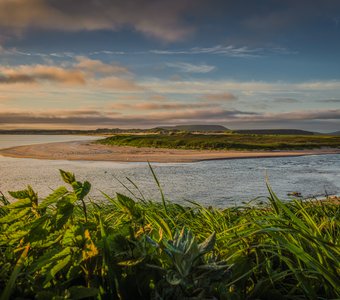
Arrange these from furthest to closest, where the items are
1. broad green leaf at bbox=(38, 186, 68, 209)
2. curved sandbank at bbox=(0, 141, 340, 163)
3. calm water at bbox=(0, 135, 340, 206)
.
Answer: curved sandbank at bbox=(0, 141, 340, 163) < calm water at bbox=(0, 135, 340, 206) < broad green leaf at bbox=(38, 186, 68, 209)

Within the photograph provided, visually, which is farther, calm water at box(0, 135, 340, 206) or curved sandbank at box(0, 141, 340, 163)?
curved sandbank at box(0, 141, 340, 163)

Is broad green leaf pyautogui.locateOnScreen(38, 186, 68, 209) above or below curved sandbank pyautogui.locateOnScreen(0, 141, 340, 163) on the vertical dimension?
above

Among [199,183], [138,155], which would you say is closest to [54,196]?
[199,183]

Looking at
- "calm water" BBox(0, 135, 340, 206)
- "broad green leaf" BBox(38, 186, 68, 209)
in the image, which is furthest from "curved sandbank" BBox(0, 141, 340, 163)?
"broad green leaf" BBox(38, 186, 68, 209)

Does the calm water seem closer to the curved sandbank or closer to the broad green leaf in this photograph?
the curved sandbank

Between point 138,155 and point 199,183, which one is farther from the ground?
point 199,183

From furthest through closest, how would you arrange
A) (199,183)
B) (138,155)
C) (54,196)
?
1. (138,155)
2. (199,183)
3. (54,196)

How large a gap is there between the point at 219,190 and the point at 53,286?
1213 cm

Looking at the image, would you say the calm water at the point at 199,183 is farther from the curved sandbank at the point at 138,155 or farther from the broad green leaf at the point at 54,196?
the broad green leaf at the point at 54,196

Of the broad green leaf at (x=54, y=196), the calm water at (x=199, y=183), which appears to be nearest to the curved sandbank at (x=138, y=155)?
the calm water at (x=199, y=183)

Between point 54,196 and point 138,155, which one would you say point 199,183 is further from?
point 138,155

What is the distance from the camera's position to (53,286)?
1.20 metres

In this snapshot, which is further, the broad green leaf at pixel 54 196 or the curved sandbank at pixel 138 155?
the curved sandbank at pixel 138 155

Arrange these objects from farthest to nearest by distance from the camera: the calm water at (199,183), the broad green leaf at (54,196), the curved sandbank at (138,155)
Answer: the curved sandbank at (138,155) < the calm water at (199,183) < the broad green leaf at (54,196)
